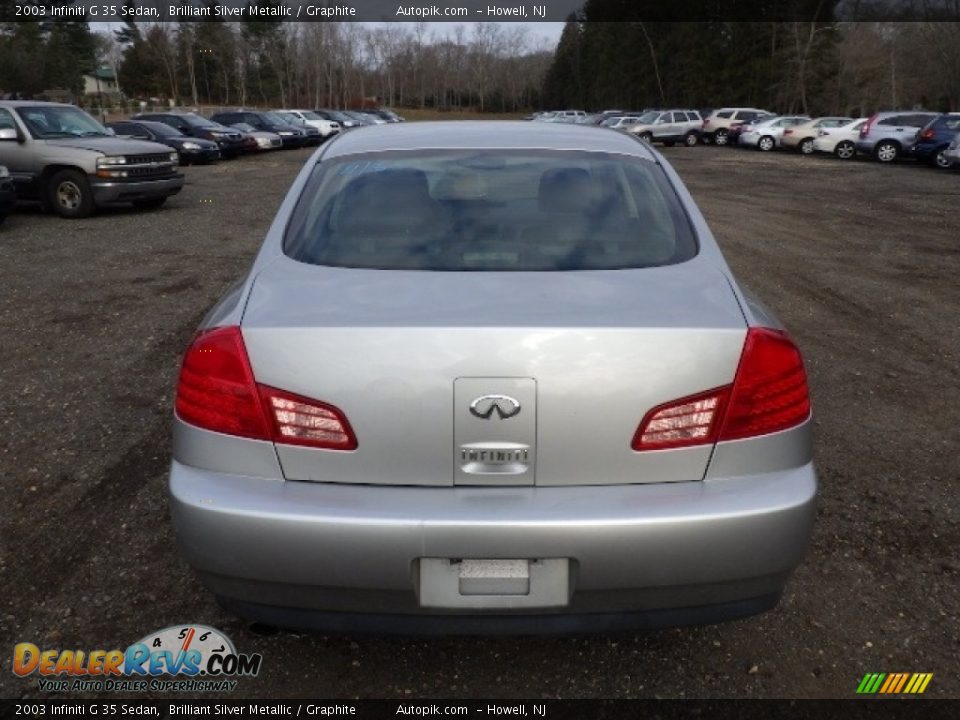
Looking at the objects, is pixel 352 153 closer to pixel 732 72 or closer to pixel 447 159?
pixel 447 159

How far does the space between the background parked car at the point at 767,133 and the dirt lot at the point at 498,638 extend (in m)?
26.8

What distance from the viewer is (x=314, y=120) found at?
137ft

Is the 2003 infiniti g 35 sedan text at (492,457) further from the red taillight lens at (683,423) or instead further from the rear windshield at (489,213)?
the rear windshield at (489,213)

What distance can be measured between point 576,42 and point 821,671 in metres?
103

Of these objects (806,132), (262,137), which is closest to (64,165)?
(262,137)

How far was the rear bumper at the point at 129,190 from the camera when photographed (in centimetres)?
1284

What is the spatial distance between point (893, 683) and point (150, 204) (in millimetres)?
14522

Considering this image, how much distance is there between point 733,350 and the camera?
7.09ft

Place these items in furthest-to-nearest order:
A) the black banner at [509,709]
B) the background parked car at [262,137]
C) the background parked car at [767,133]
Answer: the background parked car at [767,133] < the background parked car at [262,137] < the black banner at [509,709]

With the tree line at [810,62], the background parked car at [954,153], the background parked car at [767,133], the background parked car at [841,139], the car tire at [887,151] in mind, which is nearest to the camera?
the background parked car at [954,153]

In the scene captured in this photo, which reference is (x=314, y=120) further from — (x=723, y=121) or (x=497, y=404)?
(x=497, y=404)

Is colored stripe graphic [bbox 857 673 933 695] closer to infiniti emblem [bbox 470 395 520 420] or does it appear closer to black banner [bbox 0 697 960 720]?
black banner [bbox 0 697 960 720]

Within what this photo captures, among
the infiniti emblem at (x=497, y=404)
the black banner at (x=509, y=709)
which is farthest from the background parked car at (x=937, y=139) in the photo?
the infiniti emblem at (x=497, y=404)

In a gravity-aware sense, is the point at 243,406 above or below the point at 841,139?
above
